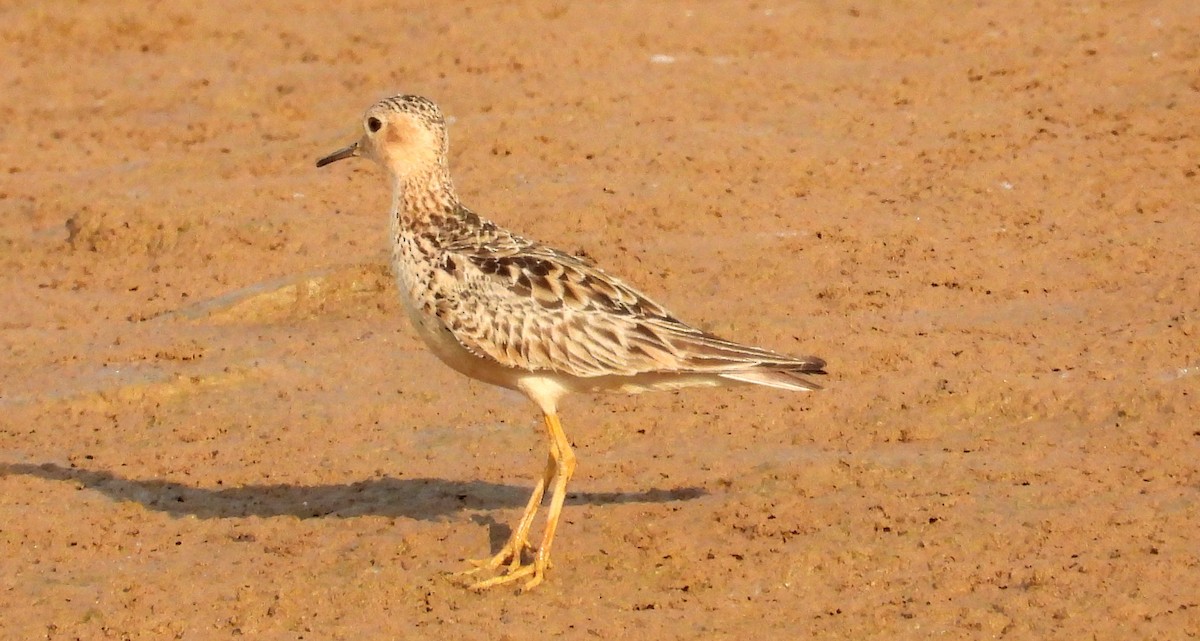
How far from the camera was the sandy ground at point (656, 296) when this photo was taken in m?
8.10

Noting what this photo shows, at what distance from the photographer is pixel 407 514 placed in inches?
358

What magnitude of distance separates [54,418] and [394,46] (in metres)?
6.70

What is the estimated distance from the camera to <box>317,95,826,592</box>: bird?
27.5ft

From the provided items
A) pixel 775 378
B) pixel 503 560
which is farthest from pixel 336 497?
pixel 775 378

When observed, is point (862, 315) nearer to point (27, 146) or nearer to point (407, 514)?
point (407, 514)

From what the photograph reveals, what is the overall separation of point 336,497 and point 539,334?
1.71m

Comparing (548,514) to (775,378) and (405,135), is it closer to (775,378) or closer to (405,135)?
(775,378)

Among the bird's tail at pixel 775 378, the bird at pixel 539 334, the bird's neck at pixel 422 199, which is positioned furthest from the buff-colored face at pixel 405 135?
the bird's tail at pixel 775 378

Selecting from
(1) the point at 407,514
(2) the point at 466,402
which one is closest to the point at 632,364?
(1) the point at 407,514

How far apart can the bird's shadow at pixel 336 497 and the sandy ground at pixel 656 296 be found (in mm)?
31

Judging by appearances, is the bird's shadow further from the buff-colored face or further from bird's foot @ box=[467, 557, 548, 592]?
the buff-colored face

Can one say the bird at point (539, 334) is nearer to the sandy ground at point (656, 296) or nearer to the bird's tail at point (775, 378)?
the bird's tail at point (775, 378)

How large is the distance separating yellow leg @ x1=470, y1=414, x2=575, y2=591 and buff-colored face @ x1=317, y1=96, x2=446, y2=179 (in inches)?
60.1

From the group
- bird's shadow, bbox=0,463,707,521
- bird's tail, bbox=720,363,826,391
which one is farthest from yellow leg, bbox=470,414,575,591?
bird's tail, bbox=720,363,826,391
